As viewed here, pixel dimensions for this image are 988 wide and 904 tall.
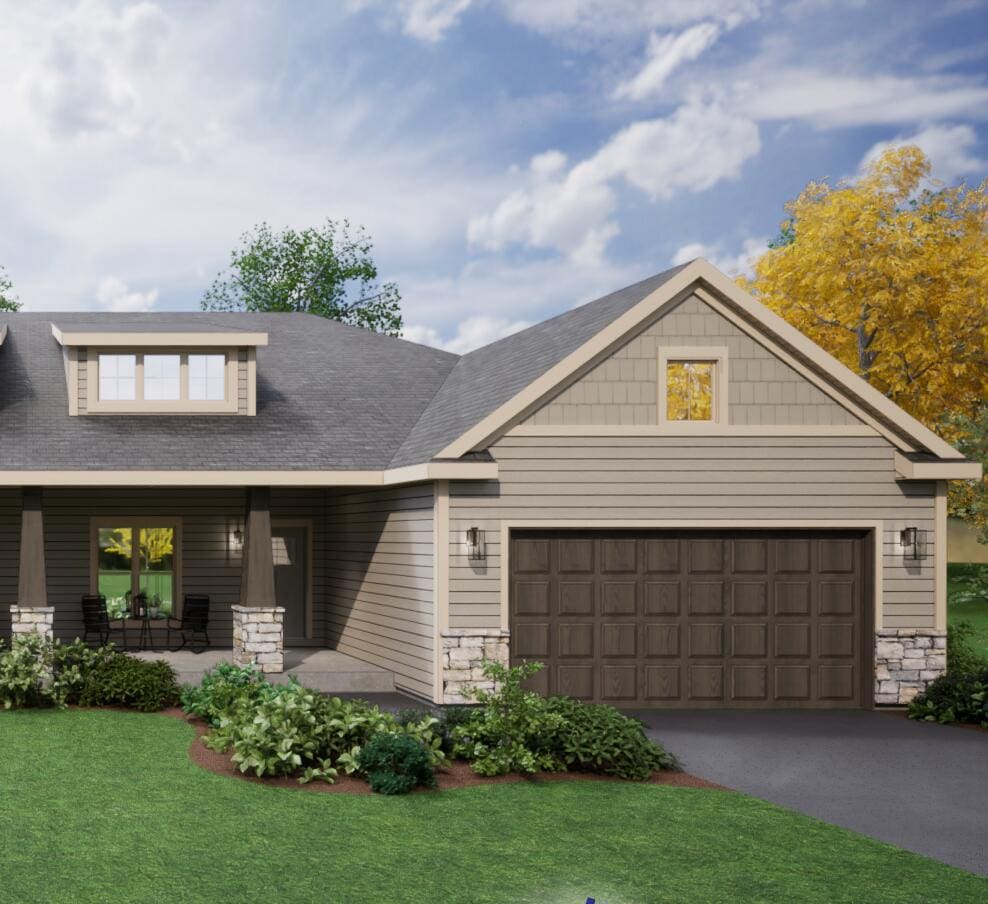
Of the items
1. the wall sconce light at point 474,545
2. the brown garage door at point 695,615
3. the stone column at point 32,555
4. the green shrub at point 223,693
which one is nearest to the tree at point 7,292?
the stone column at point 32,555

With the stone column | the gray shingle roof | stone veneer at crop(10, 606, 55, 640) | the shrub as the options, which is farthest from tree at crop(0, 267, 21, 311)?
the shrub

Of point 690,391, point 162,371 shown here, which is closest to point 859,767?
point 162,371

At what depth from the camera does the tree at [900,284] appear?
96.1ft

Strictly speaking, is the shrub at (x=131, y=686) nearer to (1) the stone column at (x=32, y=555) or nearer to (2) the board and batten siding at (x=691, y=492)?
(1) the stone column at (x=32, y=555)

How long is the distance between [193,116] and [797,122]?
27104mm

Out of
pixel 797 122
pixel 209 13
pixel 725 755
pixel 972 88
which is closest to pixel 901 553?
pixel 725 755

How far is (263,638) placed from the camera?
16.5 metres

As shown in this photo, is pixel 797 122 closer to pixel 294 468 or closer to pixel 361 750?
pixel 294 468

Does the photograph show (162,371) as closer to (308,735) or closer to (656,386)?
(656,386)

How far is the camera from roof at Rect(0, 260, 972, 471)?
15.1 meters

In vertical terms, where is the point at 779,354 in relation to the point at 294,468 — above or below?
above

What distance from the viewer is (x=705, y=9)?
1393 inches

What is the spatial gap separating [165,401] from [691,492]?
8345mm

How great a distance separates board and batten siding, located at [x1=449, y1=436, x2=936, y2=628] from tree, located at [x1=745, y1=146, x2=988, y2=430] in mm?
15022
